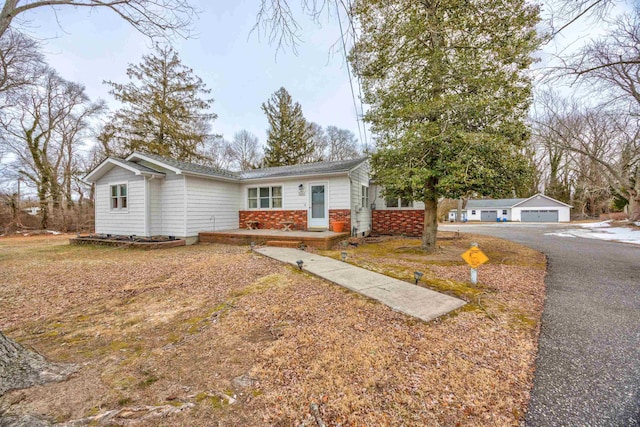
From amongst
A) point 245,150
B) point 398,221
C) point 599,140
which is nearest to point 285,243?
point 398,221

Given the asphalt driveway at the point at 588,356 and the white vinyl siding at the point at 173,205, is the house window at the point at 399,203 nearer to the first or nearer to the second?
the asphalt driveway at the point at 588,356

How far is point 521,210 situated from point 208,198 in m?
38.0

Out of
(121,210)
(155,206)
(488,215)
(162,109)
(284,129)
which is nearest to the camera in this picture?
(155,206)

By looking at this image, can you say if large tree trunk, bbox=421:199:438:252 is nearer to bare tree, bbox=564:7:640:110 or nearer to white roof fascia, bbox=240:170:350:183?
white roof fascia, bbox=240:170:350:183

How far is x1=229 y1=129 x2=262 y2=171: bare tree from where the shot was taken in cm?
2811

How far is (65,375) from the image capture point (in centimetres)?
218

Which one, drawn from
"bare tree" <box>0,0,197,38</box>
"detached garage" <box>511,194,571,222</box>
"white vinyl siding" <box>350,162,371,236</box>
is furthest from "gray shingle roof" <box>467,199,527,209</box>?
"bare tree" <box>0,0,197,38</box>

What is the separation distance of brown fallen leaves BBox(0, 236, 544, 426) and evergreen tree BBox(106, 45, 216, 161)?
15.0m

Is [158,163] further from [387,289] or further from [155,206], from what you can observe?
[387,289]

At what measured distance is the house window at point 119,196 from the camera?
35.0ft

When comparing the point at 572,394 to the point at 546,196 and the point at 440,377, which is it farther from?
the point at 546,196

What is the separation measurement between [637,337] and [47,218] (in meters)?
26.0

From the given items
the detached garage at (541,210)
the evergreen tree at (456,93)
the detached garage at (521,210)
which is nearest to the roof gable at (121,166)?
the evergreen tree at (456,93)

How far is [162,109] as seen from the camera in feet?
57.1
